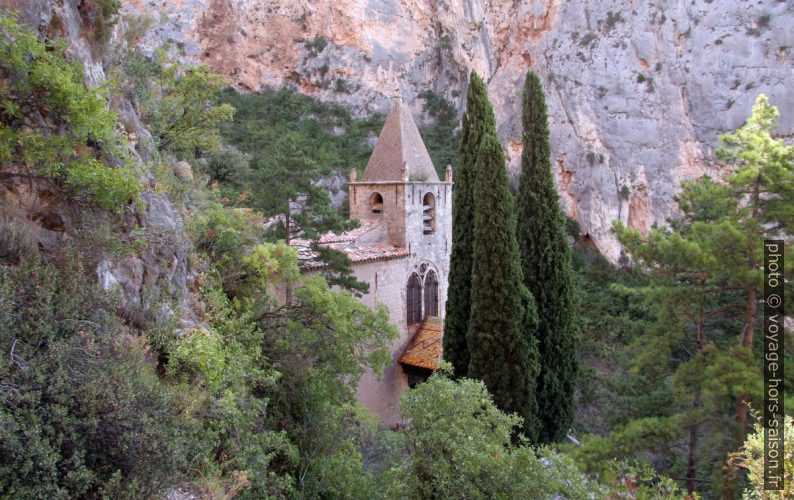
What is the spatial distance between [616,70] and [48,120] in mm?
33674

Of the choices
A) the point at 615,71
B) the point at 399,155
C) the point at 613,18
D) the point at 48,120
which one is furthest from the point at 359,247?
the point at 613,18

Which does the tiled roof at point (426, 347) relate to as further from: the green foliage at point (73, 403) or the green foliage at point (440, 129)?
the green foliage at point (440, 129)

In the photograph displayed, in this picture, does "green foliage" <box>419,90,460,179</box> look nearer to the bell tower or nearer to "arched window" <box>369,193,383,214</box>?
the bell tower

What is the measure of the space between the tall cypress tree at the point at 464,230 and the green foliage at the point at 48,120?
10.2 metres

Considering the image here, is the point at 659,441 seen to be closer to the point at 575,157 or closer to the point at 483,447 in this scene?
the point at 483,447

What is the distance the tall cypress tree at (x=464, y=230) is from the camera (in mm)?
14203

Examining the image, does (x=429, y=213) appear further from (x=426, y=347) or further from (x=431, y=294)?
(x=426, y=347)

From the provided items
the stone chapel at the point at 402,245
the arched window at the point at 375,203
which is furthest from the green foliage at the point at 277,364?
the arched window at the point at 375,203

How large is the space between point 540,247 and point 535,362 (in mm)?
3424

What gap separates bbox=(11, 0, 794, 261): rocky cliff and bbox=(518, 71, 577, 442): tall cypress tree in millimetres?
16410

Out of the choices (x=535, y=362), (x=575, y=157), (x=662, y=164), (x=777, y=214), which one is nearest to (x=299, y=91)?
(x=575, y=157)

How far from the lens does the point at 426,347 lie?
54.8 feet

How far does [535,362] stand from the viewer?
41.6 feet

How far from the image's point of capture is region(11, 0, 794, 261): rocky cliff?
30469mm
